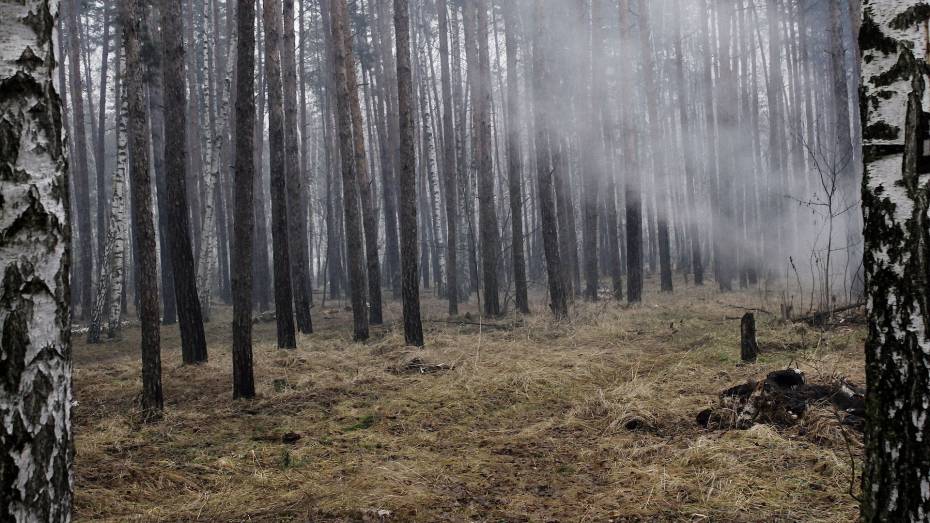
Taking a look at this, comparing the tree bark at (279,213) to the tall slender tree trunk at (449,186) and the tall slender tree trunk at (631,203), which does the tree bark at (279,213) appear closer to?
the tall slender tree trunk at (449,186)

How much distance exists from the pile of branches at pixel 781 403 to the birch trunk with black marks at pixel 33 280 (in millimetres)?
4695

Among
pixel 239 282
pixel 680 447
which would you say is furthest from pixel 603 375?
pixel 239 282

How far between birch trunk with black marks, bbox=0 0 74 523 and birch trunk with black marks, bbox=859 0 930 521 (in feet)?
9.37

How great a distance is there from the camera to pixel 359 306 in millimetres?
11914

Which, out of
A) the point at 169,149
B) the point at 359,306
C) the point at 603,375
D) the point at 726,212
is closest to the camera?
the point at 603,375

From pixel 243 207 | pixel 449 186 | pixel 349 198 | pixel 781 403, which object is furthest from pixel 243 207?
pixel 449 186

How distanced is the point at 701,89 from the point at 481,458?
33.8 m

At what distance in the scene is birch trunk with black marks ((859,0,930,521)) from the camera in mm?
2273

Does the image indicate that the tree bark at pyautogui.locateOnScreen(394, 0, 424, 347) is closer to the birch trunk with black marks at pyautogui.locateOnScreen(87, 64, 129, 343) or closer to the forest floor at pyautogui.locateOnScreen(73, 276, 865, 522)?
the forest floor at pyautogui.locateOnScreen(73, 276, 865, 522)

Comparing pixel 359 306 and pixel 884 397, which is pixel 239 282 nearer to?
pixel 359 306

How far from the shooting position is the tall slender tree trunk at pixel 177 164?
8.80 meters

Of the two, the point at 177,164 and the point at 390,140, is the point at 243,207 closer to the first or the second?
the point at 177,164

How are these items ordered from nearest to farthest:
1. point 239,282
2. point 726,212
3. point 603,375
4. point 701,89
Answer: point 239,282, point 603,375, point 726,212, point 701,89

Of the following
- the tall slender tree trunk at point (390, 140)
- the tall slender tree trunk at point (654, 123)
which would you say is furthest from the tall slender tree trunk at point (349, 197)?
the tall slender tree trunk at point (390, 140)
